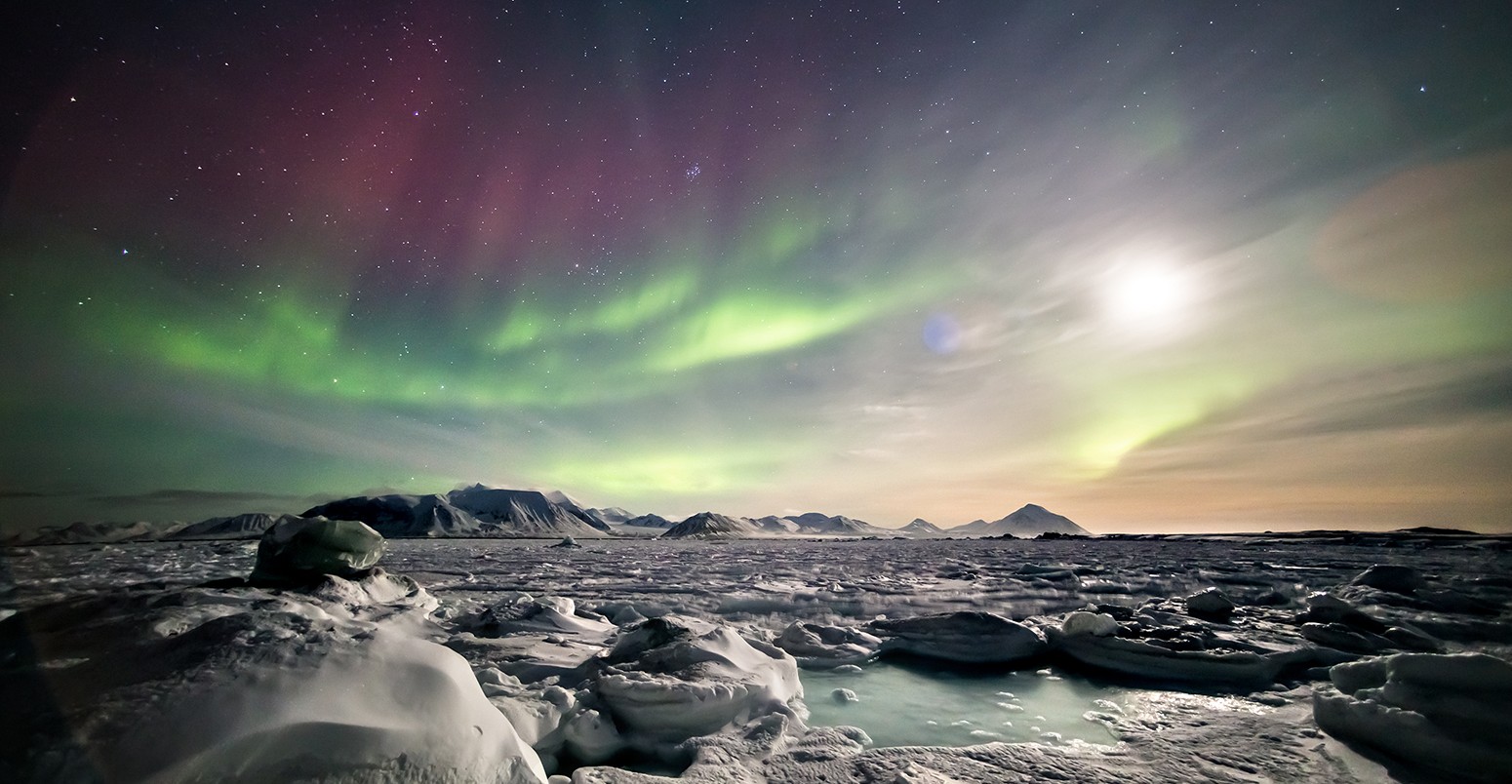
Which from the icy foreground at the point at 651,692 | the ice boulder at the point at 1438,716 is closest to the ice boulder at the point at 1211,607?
the icy foreground at the point at 651,692

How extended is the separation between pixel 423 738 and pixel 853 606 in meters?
11.6

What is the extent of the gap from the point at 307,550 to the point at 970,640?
13055mm

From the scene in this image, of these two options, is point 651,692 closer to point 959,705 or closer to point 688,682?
point 688,682

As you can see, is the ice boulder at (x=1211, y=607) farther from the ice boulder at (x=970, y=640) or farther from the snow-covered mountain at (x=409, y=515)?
the snow-covered mountain at (x=409, y=515)

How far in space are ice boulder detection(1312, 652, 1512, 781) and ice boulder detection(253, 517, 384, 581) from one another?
14902 millimetres

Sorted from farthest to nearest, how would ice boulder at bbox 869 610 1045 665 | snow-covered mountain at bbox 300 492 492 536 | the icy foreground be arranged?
snow-covered mountain at bbox 300 492 492 536, ice boulder at bbox 869 610 1045 665, the icy foreground

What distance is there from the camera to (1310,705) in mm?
6008

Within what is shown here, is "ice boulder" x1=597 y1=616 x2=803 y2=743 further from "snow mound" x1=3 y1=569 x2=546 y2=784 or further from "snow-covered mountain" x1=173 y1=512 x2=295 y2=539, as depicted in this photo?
"snow-covered mountain" x1=173 y1=512 x2=295 y2=539

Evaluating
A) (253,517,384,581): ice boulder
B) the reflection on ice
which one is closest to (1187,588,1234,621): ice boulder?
the reflection on ice

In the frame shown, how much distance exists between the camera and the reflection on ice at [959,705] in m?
5.46

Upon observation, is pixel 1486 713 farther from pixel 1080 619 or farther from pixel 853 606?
pixel 853 606

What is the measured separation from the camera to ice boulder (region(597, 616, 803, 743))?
5336mm

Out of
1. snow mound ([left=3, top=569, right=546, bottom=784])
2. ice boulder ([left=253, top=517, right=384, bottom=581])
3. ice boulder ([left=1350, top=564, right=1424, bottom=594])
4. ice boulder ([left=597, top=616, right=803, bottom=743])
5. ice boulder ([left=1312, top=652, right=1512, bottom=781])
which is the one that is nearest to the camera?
snow mound ([left=3, top=569, right=546, bottom=784])

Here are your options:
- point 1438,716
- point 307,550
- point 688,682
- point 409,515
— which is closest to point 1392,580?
point 1438,716
